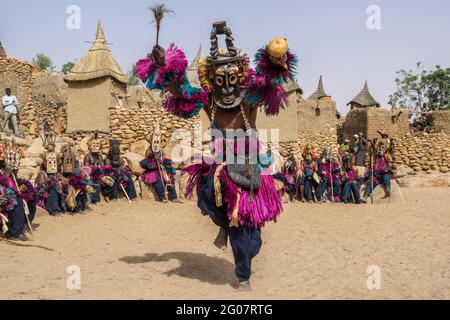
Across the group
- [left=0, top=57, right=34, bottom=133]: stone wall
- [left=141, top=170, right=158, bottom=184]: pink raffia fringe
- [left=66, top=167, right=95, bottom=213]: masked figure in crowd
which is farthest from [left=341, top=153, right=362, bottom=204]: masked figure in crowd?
[left=0, top=57, right=34, bottom=133]: stone wall

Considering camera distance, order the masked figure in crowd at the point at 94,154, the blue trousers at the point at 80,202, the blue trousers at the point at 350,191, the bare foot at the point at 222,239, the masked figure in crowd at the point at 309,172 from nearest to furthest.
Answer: the bare foot at the point at 222,239 → the blue trousers at the point at 80,202 → the masked figure in crowd at the point at 94,154 → the blue trousers at the point at 350,191 → the masked figure in crowd at the point at 309,172

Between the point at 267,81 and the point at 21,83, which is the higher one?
the point at 21,83

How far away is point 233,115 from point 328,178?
28.0 feet

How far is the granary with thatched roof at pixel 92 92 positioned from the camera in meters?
18.3

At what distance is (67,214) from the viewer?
10.0 metres

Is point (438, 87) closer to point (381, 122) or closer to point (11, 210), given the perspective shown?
point (381, 122)

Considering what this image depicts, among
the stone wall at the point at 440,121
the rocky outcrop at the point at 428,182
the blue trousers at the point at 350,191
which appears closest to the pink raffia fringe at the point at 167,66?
the blue trousers at the point at 350,191

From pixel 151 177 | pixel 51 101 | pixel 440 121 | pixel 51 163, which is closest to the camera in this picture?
pixel 51 163

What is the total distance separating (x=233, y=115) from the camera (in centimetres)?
516

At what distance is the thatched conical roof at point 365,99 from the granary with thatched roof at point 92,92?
23326 mm

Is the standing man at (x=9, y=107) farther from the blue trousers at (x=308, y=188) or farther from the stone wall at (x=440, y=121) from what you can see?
the stone wall at (x=440, y=121)

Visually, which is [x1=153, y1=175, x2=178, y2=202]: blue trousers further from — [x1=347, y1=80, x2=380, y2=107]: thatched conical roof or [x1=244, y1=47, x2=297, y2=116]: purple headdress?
[x1=347, y1=80, x2=380, y2=107]: thatched conical roof

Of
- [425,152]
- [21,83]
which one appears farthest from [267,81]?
[425,152]
